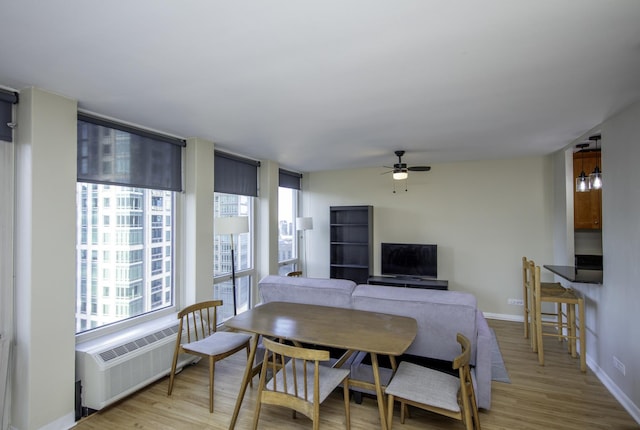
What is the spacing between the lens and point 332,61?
1.90 m

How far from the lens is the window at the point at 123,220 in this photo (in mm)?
2840

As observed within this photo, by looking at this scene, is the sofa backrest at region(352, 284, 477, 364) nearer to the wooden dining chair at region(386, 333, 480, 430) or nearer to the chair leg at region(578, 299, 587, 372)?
the wooden dining chair at region(386, 333, 480, 430)

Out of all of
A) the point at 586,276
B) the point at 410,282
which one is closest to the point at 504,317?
the point at 410,282

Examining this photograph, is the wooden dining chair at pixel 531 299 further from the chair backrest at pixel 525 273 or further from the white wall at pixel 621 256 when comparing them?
the white wall at pixel 621 256

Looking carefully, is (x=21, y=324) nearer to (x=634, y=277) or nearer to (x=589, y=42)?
(x=589, y=42)

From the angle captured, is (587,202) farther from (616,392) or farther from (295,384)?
(295,384)

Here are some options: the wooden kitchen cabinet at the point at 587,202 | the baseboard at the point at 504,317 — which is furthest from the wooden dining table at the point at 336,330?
the baseboard at the point at 504,317

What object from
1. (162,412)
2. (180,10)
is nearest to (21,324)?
(162,412)

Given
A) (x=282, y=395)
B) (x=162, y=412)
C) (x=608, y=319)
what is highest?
(x=608, y=319)

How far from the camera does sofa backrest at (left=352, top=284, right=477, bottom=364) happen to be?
246cm

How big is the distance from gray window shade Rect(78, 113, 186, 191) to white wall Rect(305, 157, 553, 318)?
3.48 metres

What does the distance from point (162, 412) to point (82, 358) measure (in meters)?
0.80

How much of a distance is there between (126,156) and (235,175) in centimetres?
162

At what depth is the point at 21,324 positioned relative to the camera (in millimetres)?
2309
